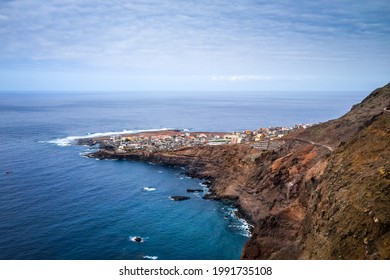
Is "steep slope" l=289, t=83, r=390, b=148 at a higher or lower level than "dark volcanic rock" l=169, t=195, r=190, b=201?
higher

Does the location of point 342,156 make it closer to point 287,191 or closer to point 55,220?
point 287,191

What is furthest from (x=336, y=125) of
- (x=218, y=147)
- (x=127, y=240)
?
(x=127, y=240)

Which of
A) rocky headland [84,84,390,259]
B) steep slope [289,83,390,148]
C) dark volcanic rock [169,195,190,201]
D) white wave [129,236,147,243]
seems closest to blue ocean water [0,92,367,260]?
white wave [129,236,147,243]

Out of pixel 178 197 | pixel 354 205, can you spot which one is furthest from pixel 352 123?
pixel 354 205

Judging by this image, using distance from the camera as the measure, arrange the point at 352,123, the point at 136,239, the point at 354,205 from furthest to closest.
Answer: the point at 352,123
the point at 136,239
the point at 354,205

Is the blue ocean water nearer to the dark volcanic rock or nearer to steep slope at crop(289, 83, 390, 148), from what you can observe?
the dark volcanic rock

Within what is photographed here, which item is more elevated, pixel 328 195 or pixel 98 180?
pixel 328 195

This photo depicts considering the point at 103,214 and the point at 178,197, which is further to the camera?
the point at 178,197

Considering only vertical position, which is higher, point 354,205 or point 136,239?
point 354,205

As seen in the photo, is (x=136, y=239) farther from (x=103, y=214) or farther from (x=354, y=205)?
(x=354, y=205)
